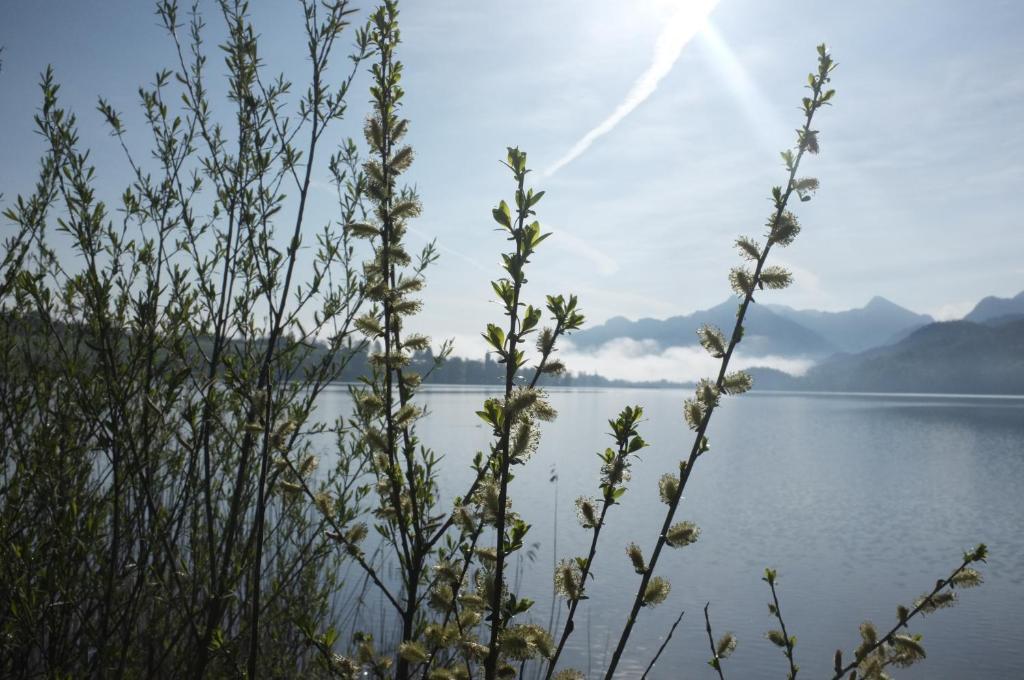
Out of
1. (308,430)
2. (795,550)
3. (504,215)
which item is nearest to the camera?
(504,215)

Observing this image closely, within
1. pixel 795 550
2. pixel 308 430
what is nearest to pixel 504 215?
pixel 308 430

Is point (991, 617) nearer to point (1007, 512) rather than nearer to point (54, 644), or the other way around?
point (1007, 512)

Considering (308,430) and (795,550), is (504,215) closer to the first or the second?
(308,430)

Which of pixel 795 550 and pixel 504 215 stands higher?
pixel 504 215

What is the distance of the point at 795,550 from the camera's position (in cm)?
1716

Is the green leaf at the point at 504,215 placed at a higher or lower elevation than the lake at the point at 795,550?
higher

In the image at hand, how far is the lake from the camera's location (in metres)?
11.3

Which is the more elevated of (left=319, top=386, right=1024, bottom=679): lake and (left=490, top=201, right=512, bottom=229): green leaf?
(left=490, top=201, right=512, bottom=229): green leaf

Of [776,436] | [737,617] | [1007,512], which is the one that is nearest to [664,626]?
[737,617]

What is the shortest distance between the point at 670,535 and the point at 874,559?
18.1 metres

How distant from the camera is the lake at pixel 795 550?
1131cm

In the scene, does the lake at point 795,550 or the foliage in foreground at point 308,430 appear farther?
the lake at point 795,550

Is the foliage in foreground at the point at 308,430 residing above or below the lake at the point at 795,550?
above

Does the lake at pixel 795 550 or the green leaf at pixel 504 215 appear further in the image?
the lake at pixel 795 550
